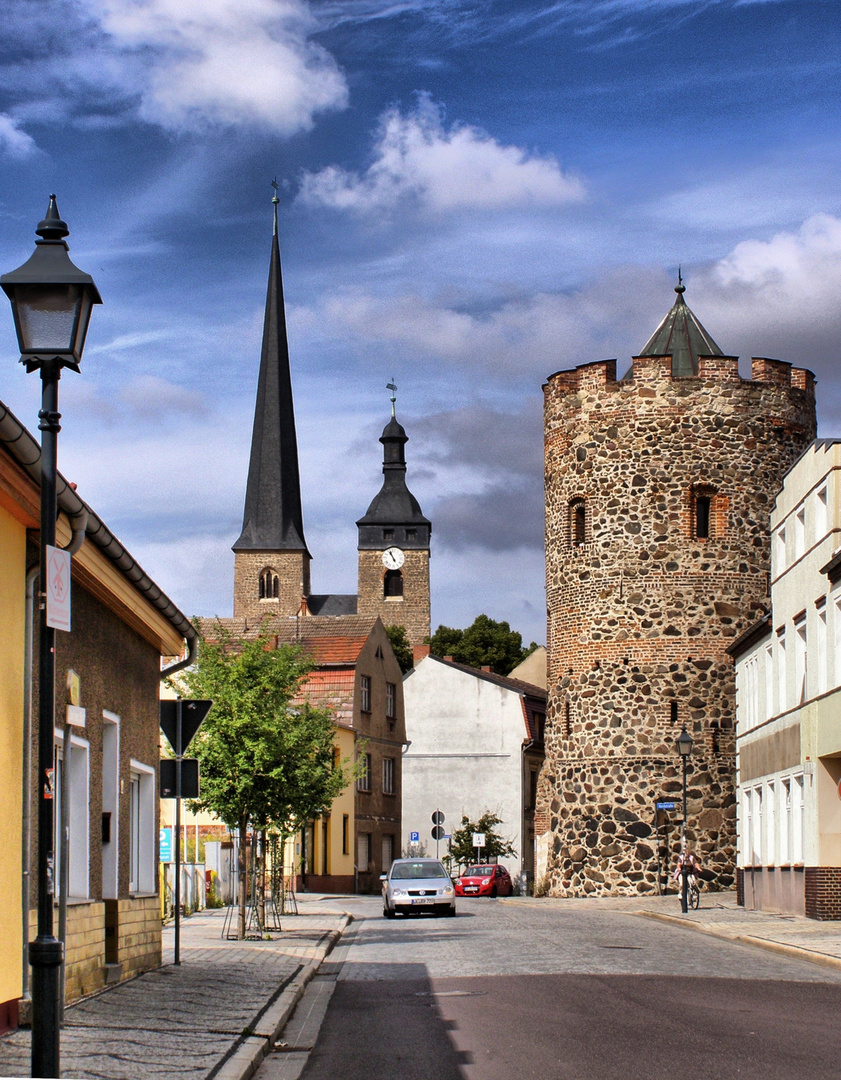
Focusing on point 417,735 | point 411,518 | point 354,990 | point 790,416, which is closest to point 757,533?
point 790,416

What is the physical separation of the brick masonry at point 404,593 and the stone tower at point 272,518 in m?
8.07

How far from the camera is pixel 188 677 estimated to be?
26.2 m

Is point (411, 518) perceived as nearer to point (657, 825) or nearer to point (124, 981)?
point (657, 825)

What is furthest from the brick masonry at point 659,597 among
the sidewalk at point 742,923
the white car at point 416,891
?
the white car at point 416,891

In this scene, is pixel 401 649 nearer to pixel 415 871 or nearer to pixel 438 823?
pixel 438 823

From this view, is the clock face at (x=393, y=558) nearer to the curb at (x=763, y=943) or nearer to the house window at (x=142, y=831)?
the curb at (x=763, y=943)

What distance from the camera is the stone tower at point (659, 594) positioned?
39469mm

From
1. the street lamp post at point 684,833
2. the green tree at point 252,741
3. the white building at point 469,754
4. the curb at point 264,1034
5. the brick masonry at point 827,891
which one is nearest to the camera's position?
the curb at point 264,1034

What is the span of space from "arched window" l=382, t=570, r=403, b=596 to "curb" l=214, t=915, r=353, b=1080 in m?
124

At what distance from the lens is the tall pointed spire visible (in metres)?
118

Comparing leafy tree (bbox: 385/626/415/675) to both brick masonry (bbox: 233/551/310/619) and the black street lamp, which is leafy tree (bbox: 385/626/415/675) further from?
the black street lamp

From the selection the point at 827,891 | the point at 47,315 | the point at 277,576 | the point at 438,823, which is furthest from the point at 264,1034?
the point at 277,576

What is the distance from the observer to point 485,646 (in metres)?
103

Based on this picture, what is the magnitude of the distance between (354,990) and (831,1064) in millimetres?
7117
